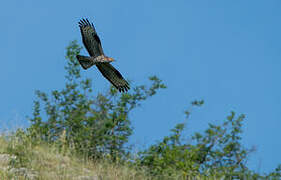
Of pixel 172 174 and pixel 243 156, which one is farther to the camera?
pixel 243 156

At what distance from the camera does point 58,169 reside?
8344mm

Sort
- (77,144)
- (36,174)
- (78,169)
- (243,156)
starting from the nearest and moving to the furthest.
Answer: (36,174) → (78,169) → (77,144) → (243,156)

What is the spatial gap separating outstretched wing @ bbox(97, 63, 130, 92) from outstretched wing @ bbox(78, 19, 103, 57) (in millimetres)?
439

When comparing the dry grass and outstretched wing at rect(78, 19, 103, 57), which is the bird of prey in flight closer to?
outstretched wing at rect(78, 19, 103, 57)

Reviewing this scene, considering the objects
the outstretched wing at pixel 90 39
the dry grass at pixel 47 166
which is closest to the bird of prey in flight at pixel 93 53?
the outstretched wing at pixel 90 39

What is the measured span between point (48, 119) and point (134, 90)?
2011 millimetres

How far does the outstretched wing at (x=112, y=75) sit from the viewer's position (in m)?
7.68

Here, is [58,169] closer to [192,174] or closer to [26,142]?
[26,142]

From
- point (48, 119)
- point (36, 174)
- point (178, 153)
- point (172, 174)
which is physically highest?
point (48, 119)

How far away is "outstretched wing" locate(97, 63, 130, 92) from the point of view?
768 centimetres

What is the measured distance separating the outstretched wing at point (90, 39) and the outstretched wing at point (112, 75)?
0.44 metres

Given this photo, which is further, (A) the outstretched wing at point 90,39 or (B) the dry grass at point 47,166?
(B) the dry grass at point 47,166

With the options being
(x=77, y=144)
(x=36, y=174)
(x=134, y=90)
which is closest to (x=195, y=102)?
(x=134, y=90)

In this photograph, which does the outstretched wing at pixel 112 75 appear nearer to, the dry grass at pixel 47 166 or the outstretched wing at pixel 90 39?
the outstretched wing at pixel 90 39
